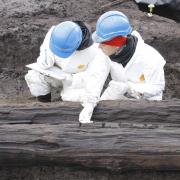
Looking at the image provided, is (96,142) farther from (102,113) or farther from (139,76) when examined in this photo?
(139,76)

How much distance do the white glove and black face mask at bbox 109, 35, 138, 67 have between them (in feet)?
0.71

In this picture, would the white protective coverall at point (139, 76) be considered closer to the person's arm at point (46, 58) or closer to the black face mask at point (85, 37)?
the black face mask at point (85, 37)

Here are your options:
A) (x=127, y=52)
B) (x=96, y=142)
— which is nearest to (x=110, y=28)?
(x=127, y=52)

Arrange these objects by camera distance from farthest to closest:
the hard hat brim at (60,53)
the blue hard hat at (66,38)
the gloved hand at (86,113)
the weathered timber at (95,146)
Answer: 1. the hard hat brim at (60,53)
2. the blue hard hat at (66,38)
3. the gloved hand at (86,113)
4. the weathered timber at (95,146)

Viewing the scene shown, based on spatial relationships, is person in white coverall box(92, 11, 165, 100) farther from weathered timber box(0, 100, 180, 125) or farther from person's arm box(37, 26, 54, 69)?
person's arm box(37, 26, 54, 69)

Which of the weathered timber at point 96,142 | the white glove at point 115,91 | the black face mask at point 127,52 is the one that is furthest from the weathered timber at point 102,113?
the black face mask at point 127,52

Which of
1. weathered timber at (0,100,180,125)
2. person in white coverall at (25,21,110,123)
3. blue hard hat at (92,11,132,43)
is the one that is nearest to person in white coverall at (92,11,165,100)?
blue hard hat at (92,11,132,43)

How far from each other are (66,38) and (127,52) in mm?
570

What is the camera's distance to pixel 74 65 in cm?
556

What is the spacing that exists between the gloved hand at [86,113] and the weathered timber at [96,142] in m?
0.08

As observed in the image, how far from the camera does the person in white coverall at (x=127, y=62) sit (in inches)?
195

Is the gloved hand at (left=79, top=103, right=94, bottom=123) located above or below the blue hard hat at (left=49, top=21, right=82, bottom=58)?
below

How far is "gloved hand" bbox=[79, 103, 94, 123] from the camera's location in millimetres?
4855

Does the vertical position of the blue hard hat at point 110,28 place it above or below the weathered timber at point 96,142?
above
